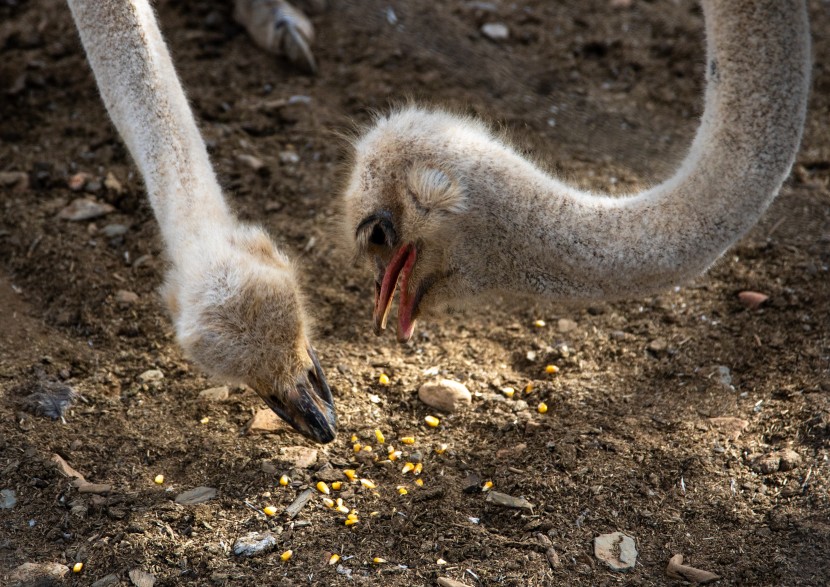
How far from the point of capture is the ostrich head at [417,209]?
2.16 m

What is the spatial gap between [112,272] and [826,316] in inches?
78.8

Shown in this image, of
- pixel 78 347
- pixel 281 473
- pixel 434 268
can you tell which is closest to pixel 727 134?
pixel 434 268

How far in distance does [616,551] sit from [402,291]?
716mm

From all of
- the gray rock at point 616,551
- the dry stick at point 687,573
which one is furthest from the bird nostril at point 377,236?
the dry stick at point 687,573

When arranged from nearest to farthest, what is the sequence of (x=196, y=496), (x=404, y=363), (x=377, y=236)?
(x=377, y=236) < (x=196, y=496) < (x=404, y=363)

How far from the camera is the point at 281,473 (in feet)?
8.11

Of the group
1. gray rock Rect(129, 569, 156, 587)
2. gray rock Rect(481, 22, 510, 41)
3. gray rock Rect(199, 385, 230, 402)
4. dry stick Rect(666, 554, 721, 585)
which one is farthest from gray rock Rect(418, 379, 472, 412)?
gray rock Rect(481, 22, 510, 41)

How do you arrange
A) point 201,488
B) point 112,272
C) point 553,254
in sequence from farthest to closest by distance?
point 112,272 → point 201,488 → point 553,254

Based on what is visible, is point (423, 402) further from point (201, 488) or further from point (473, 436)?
point (201, 488)

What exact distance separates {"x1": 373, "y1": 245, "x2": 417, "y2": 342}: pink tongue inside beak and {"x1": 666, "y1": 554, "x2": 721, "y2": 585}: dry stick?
0.74 meters

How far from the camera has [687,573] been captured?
2.19m

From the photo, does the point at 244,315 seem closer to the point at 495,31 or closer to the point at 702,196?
the point at 702,196

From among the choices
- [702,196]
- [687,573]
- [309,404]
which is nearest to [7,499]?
[309,404]

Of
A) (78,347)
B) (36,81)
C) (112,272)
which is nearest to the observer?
(78,347)
